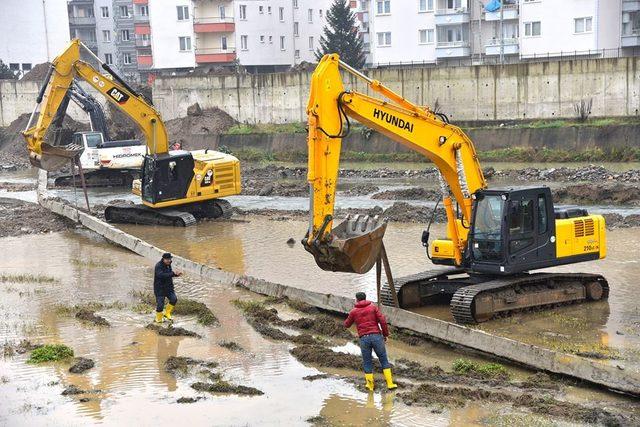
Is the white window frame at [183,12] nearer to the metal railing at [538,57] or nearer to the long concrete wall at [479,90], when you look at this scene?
the long concrete wall at [479,90]

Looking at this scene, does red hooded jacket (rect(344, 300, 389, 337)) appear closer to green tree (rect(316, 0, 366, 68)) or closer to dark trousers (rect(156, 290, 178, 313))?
dark trousers (rect(156, 290, 178, 313))

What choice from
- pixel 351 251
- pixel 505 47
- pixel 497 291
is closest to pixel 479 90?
pixel 505 47

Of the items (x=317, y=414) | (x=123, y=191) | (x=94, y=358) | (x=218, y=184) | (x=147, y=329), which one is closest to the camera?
(x=317, y=414)

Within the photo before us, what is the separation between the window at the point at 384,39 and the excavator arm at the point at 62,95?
37.1 meters

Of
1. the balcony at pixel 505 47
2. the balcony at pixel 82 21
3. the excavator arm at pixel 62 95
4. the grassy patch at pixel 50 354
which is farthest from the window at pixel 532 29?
the balcony at pixel 82 21

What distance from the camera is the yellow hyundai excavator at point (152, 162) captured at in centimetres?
2947

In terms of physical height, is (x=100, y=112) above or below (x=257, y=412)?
above

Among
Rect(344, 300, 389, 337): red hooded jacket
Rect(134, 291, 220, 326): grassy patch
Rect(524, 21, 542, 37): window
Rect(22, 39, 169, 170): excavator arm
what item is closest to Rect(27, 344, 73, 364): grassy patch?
Rect(134, 291, 220, 326): grassy patch

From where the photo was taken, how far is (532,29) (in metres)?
58.7

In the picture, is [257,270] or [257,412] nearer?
[257,412]

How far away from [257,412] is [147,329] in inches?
199

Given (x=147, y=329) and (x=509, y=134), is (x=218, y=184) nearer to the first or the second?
(x=147, y=329)

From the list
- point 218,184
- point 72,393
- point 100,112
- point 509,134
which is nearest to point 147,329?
point 72,393

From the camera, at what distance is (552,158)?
4428 centimetres
